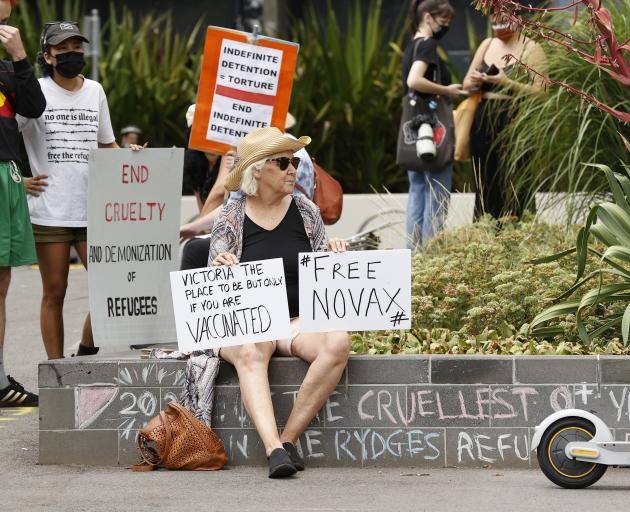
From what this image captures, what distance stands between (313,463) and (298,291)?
30.5 inches

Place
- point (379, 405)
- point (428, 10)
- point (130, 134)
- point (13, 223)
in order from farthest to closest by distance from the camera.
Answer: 1. point (130, 134)
2. point (428, 10)
3. point (13, 223)
4. point (379, 405)

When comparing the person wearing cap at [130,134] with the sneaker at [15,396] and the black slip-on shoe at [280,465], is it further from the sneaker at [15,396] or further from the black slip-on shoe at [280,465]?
the black slip-on shoe at [280,465]

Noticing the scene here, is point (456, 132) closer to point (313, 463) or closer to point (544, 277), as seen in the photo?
point (544, 277)

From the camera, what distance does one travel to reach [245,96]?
8523mm

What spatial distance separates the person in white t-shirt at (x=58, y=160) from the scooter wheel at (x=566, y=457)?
2871mm

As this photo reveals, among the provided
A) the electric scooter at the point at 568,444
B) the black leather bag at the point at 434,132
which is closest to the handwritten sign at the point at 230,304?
the electric scooter at the point at 568,444

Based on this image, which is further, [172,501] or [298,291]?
[298,291]

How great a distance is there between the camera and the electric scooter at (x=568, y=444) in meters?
5.89

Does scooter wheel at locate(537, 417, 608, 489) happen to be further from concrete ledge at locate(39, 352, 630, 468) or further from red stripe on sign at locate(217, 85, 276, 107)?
red stripe on sign at locate(217, 85, 276, 107)

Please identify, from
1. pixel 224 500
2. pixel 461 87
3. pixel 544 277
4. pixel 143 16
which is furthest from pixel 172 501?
pixel 143 16

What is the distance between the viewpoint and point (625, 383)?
6434 mm

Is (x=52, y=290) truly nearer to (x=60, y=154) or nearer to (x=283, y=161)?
(x=60, y=154)

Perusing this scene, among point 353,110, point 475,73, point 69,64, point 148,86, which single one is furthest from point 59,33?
point 148,86

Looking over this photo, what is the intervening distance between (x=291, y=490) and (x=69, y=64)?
284cm
